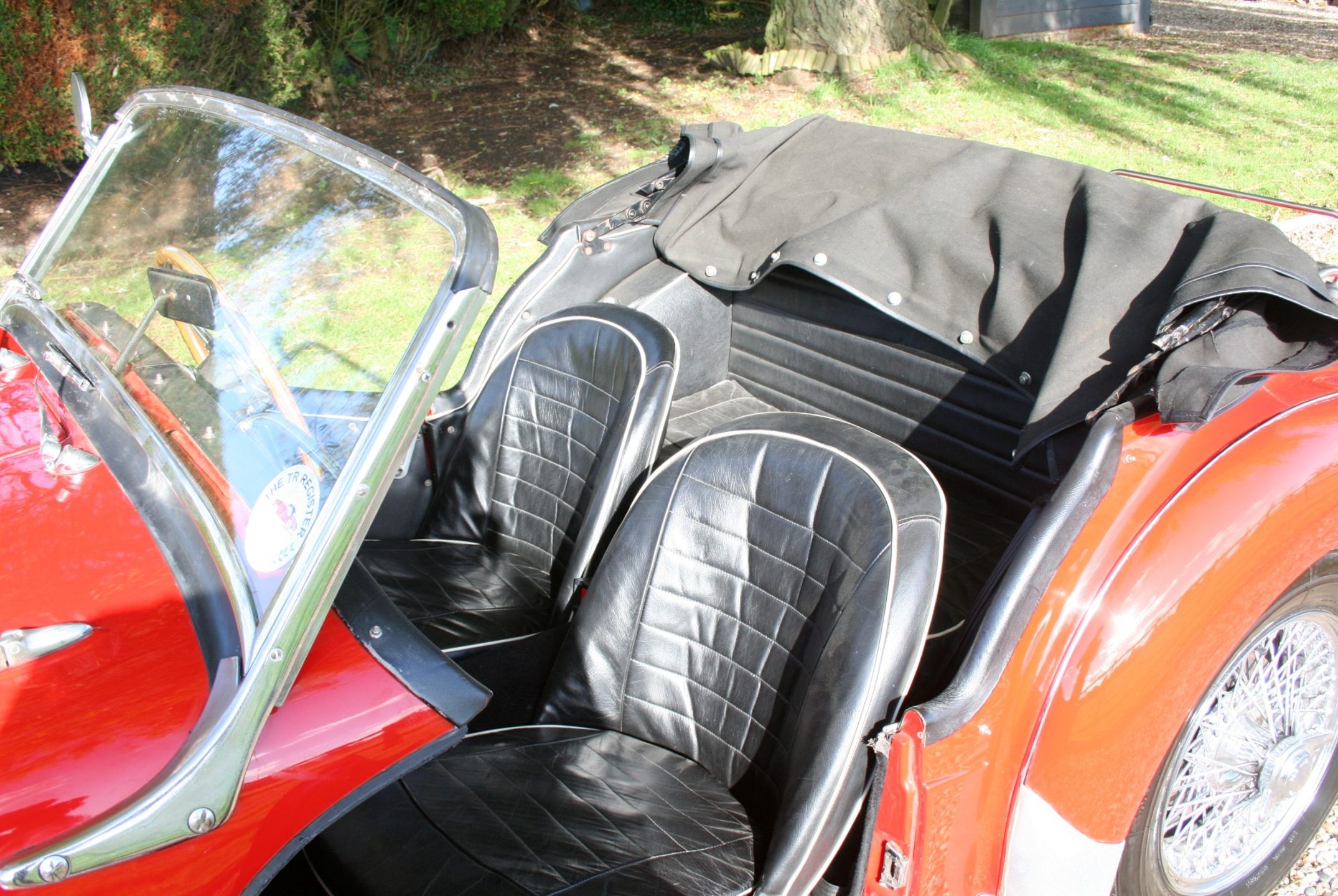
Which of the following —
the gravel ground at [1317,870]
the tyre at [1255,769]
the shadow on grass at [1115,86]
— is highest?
the shadow on grass at [1115,86]

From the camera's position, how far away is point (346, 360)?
170 cm

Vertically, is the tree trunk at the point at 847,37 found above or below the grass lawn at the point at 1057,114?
above

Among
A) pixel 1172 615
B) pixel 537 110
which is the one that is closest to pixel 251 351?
pixel 1172 615

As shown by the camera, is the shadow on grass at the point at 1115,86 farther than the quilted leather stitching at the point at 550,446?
Yes

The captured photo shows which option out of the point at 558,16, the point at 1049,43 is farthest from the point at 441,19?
the point at 1049,43

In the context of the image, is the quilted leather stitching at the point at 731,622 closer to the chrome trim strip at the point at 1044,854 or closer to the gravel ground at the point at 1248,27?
the chrome trim strip at the point at 1044,854

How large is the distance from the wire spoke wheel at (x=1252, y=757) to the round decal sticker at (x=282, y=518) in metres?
1.53

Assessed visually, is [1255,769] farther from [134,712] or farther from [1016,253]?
[134,712]

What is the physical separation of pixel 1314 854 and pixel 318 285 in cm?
245

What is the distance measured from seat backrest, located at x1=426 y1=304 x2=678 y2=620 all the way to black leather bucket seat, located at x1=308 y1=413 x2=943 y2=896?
1.06 feet

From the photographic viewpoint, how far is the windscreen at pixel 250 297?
1485 millimetres

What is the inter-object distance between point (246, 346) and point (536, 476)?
3.82ft

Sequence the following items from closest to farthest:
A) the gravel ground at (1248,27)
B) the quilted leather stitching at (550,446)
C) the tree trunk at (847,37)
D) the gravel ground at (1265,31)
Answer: the quilted leather stitching at (550,446)
the gravel ground at (1265,31)
the tree trunk at (847,37)
the gravel ground at (1248,27)

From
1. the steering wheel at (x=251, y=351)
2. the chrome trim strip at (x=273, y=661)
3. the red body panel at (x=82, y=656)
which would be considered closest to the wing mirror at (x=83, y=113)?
the steering wheel at (x=251, y=351)
